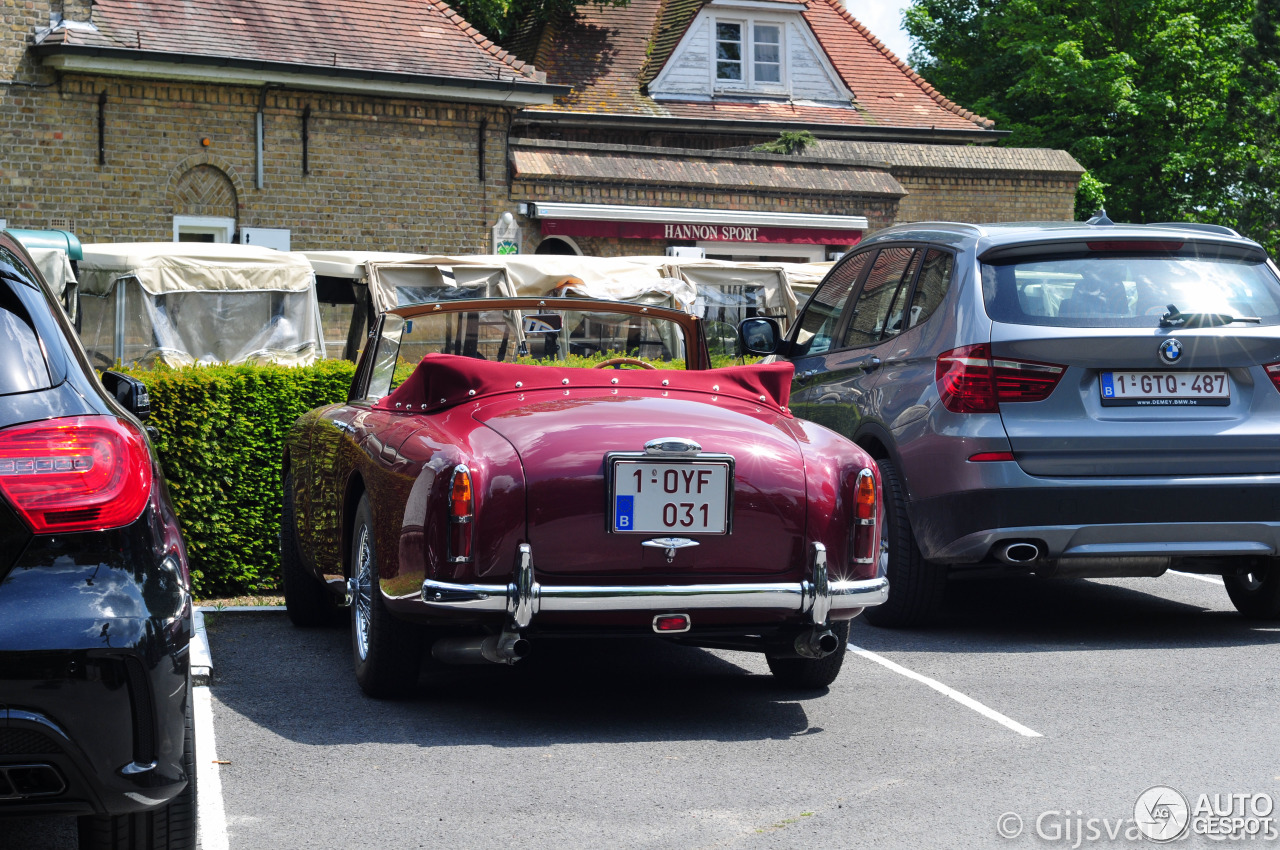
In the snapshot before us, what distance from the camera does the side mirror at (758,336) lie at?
319 inches

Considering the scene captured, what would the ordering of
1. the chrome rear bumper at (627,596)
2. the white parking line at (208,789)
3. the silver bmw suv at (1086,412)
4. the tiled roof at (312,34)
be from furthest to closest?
the tiled roof at (312,34) < the silver bmw suv at (1086,412) < the chrome rear bumper at (627,596) < the white parking line at (208,789)

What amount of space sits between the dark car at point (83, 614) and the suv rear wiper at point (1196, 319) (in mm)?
4758

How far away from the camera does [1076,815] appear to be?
4203mm

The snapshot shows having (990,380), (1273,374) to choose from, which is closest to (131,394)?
(990,380)

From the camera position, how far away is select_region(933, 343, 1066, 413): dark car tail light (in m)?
6.51

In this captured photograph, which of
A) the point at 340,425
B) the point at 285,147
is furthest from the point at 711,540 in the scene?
the point at 285,147

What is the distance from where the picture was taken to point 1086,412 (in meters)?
6.50

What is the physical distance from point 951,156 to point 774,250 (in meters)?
5.17

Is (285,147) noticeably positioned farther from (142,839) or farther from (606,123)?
(142,839)

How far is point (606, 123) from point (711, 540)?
27044mm

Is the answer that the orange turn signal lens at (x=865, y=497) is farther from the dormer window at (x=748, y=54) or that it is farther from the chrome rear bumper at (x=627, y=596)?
the dormer window at (x=748, y=54)

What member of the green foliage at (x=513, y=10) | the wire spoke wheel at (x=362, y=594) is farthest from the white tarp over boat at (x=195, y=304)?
the green foliage at (x=513, y=10)

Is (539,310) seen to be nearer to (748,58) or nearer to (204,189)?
(204,189)

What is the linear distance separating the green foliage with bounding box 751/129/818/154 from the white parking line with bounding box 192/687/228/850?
26.5 metres
